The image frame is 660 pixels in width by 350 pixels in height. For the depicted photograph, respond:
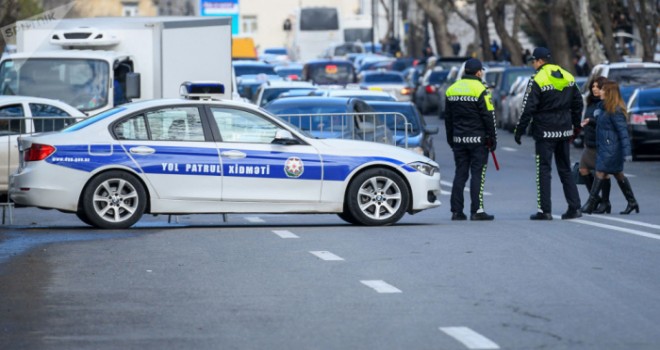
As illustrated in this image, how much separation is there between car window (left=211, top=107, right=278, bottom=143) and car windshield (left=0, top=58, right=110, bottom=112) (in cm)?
809

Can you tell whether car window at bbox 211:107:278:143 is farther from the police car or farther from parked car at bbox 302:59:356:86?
parked car at bbox 302:59:356:86

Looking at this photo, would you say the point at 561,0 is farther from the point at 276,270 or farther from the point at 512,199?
the point at 276,270

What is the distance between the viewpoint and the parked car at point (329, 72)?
5200 centimetres

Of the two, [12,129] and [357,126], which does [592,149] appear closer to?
[357,126]

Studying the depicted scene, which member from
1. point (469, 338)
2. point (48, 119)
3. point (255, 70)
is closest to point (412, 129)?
point (48, 119)

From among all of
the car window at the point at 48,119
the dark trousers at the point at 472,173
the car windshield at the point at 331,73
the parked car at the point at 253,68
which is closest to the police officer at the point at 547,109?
the dark trousers at the point at 472,173

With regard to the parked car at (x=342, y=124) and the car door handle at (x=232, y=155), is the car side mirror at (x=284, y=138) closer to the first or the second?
the car door handle at (x=232, y=155)

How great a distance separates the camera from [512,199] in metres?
22.2

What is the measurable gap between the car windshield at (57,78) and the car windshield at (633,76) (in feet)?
43.7

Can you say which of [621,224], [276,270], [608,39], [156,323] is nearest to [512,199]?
[621,224]

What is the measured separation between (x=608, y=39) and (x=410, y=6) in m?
50.9

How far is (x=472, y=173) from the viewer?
58.1 feet

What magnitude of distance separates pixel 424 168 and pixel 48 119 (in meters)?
5.19

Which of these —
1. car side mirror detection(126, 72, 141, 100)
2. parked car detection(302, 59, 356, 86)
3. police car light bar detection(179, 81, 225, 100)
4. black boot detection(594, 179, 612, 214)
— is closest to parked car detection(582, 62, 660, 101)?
car side mirror detection(126, 72, 141, 100)
